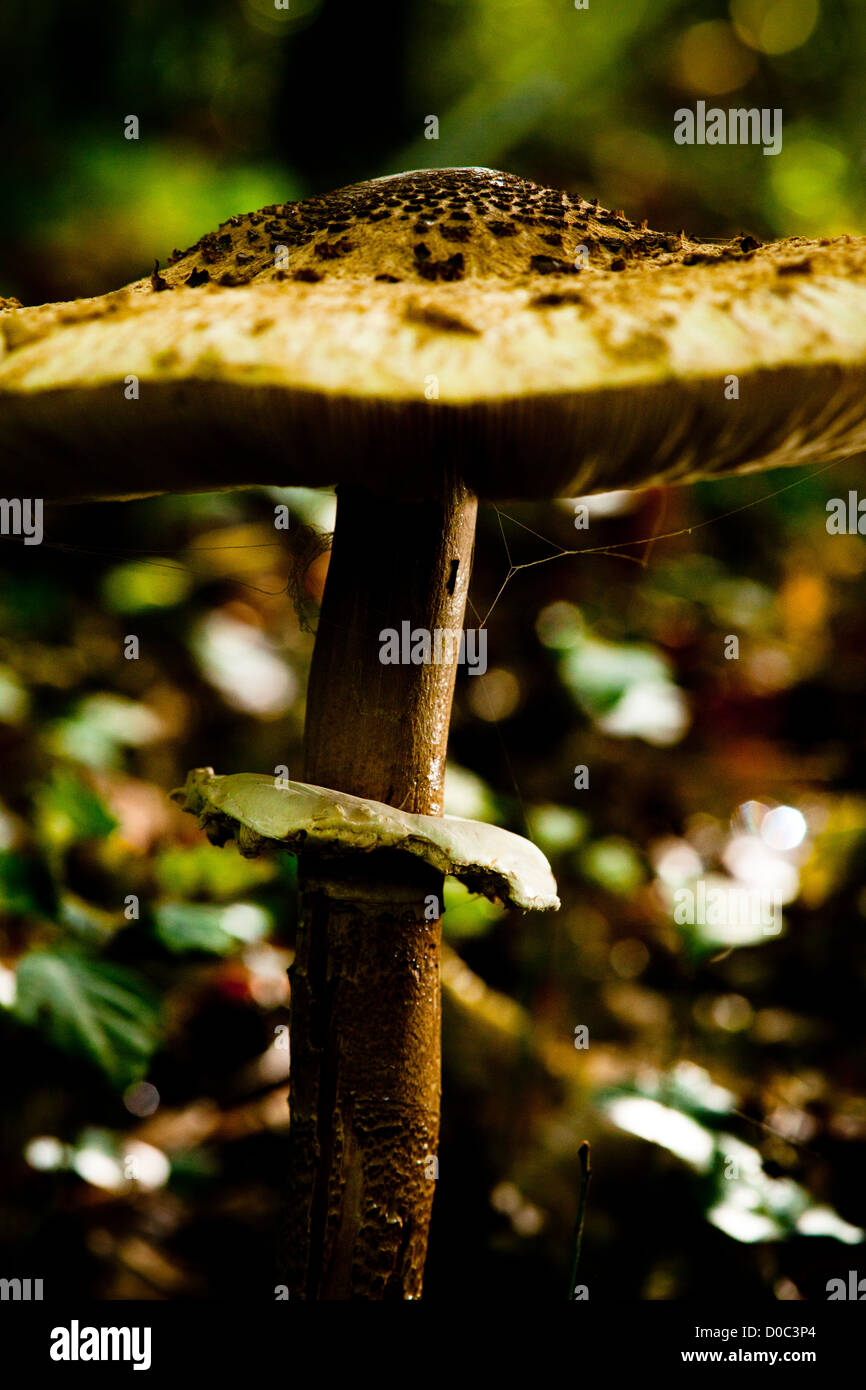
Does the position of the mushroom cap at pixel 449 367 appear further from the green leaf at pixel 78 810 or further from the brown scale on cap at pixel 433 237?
the green leaf at pixel 78 810

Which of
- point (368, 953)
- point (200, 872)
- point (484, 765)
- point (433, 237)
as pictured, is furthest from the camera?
point (484, 765)

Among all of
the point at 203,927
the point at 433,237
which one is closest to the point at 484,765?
the point at 203,927

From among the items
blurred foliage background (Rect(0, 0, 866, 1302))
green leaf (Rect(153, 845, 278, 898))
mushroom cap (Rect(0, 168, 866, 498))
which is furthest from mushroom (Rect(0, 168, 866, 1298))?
green leaf (Rect(153, 845, 278, 898))

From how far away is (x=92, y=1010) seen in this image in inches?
62.7

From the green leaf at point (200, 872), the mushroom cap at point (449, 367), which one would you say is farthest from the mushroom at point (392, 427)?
the green leaf at point (200, 872)

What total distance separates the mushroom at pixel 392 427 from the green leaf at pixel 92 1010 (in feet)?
1.38

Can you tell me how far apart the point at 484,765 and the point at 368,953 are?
85.2 inches

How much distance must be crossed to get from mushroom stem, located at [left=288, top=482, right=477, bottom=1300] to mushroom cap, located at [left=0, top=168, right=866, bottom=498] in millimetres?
197

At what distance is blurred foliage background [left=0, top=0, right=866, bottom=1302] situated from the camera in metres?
1.92

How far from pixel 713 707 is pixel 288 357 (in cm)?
322

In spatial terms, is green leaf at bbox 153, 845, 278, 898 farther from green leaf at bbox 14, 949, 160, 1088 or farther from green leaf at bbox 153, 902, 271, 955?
green leaf at bbox 14, 949, 160, 1088

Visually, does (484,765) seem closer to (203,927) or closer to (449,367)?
(203,927)

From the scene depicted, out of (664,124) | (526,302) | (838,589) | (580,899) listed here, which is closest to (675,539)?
(838,589)
